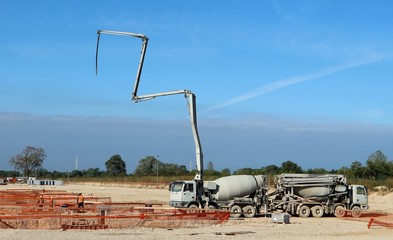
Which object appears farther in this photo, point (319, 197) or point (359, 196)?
point (359, 196)

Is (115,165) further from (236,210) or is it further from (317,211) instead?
(236,210)

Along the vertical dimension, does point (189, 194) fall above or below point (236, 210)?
above

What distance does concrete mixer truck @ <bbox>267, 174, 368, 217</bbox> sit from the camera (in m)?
38.5

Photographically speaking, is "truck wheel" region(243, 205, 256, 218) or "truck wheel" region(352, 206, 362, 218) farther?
"truck wheel" region(352, 206, 362, 218)

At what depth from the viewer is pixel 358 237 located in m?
25.7

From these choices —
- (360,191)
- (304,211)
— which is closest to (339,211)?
(360,191)

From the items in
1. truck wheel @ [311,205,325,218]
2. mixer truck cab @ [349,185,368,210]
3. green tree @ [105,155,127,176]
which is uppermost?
green tree @ [105,155,127,176]

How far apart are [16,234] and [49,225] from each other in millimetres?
4900

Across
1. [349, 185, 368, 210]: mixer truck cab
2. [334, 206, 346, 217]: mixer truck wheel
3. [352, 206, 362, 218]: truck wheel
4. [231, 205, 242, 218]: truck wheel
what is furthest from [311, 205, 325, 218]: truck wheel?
[231, 205, 242, 218]: truck wheel

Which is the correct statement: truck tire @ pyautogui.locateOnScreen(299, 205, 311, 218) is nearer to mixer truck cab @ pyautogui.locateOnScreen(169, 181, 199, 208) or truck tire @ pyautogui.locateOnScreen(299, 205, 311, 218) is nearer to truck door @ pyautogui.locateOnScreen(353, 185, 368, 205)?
truck door @ pyautogui.locateOnScreen(353, 185, 368, 205)

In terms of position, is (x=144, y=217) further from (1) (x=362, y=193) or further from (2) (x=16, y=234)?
(1) (x=362, y=193)

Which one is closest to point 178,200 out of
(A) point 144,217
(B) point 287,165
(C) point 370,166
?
(A) point 144,217

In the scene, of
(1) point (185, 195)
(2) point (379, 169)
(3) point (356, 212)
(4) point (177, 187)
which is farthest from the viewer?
(2) point (379, 169)

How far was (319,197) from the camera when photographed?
3859cm
